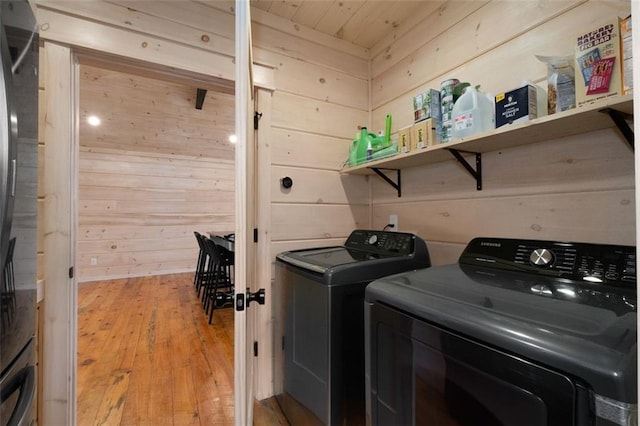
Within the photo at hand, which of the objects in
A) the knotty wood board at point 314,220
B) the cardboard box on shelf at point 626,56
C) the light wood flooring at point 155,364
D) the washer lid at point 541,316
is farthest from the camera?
the knotty wood board at point 314,220

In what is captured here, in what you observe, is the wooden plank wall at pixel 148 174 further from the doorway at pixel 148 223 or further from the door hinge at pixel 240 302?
the door hinge at pixel 240 302

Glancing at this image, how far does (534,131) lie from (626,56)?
1.03 feet

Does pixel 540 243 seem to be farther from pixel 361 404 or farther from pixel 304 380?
pixel 304 380

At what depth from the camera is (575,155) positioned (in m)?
1.11

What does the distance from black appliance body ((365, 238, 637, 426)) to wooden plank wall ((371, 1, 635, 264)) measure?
254 mm

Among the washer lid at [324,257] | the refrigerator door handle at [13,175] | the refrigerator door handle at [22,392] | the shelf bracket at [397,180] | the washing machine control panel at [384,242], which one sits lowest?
the refrigerator door handle at [22,392]

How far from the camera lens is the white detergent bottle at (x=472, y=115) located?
120cm

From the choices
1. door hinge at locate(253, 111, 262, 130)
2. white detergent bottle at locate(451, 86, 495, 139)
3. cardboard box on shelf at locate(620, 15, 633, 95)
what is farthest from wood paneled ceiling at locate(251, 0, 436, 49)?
cardboard box on shelf at locate(620, 15, 633, 95)

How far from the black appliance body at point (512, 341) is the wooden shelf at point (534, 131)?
0.42m

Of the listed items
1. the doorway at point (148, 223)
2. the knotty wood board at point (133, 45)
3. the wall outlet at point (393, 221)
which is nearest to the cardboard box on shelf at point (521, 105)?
the wall outlet at point (393, 221)

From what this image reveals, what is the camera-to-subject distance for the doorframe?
1.24 metres

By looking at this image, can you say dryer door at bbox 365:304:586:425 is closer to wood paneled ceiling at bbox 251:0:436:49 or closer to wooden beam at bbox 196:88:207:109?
wood paneled ceiling at bbox 251:0:436:49

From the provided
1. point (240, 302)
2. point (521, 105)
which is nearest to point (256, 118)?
point (240, 302)

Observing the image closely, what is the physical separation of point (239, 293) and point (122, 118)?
5162 millimetres
